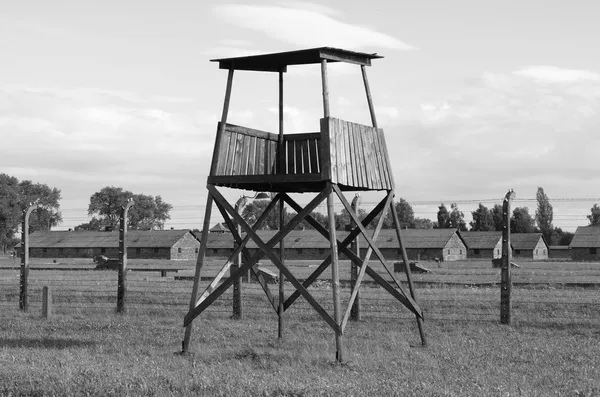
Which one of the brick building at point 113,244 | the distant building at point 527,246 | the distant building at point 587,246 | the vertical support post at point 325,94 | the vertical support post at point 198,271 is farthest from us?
the distant building at point 527,246

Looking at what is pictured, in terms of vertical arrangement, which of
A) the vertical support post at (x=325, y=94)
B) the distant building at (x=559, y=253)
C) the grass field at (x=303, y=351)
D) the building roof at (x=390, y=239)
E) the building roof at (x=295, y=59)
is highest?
the building roof at (x=295, y=59)

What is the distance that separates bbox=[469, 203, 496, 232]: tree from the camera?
143 metres

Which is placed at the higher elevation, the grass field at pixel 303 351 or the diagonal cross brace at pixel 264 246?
the diagonal cross brace at pixel 264 246

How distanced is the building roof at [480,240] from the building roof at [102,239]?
36087 mm

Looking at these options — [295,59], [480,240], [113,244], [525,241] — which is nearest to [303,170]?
[295,59]

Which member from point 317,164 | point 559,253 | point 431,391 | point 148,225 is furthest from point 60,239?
point 431,391

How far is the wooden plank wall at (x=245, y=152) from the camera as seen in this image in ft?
52.9

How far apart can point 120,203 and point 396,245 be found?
293 feet

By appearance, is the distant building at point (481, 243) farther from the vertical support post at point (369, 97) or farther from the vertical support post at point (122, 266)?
the vertical support post at point (369, 97)

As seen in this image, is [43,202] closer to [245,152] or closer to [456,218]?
[456,218]

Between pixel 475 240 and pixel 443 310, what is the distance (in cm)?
8248

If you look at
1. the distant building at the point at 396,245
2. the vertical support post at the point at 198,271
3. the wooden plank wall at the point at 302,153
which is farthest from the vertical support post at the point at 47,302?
the distant building at the point at 396,245

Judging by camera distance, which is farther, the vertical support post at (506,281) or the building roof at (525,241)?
the building roof at (525,241)

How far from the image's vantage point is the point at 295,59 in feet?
53.1
